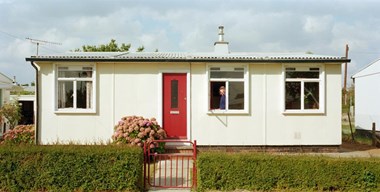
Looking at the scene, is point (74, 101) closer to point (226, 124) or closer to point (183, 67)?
point (183, 67)

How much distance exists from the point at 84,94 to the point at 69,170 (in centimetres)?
520

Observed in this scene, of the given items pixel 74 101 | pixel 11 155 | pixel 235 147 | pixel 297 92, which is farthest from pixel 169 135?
pixel 11 155

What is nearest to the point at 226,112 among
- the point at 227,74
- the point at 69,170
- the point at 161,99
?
the point at 227,74

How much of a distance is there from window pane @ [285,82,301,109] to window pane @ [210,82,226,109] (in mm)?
2181

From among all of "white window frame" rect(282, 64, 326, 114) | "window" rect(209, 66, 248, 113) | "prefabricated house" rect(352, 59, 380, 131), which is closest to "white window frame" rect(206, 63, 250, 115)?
"window" rect(209, 66, 248, 113)

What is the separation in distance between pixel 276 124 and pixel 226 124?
169 cm

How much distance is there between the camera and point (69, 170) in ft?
23.1

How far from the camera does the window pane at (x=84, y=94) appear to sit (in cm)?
1186

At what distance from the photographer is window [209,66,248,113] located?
1185 cm

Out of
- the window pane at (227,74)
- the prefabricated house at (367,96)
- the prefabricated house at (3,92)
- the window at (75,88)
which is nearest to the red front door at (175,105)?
the window pane at (227,74)

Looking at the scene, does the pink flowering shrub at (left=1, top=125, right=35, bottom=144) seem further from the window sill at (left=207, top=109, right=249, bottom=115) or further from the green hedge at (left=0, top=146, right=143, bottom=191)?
the window sill at (left=207, top=109, right=249, bottom=115)

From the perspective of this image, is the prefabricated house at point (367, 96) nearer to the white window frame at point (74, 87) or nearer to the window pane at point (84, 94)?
the white window frame at point (74, 87)

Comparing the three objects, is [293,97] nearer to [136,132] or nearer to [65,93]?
[136,132]

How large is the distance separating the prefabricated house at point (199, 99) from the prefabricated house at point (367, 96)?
203 inches
